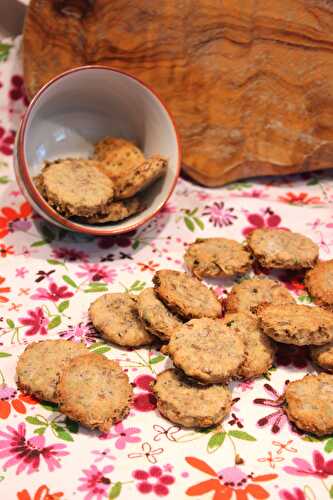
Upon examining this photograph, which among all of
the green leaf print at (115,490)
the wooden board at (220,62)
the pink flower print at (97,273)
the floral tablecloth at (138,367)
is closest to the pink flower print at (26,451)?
the floral tablecloth at (138,367)

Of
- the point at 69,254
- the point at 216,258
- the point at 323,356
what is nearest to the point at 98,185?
the point at 69,254

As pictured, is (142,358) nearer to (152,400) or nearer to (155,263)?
(152,400)

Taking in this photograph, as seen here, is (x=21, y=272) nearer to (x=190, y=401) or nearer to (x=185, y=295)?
(x=185, y=295)

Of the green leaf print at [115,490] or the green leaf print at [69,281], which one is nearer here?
the green leaf print at [115,490]

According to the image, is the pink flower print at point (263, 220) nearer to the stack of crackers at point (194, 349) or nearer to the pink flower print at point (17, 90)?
the stack of crackers at point (194, 349)

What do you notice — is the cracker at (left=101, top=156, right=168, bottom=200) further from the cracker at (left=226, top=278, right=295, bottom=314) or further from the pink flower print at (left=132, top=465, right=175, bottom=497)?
the pink flower print at (left=132, top=465, right=175, bottom=497)

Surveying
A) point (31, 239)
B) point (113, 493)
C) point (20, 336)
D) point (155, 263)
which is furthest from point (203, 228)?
point (113, 493)

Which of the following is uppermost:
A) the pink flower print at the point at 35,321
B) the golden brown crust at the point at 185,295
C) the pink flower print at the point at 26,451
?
the golden brown crust at the point at 185,295
